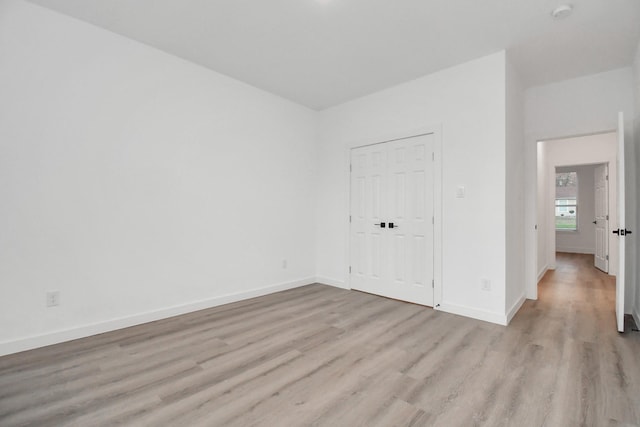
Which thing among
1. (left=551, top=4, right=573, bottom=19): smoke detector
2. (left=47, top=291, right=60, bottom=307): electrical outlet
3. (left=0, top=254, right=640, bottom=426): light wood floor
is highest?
(left=551, top=4, right=573, bottom=19): smoke detector

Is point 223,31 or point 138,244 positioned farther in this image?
point 138,244

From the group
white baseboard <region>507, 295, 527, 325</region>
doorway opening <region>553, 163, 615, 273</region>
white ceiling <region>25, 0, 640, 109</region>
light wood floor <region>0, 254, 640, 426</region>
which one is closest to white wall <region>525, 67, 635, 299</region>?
white ceiling <region>25, 0, 640, 109</region>

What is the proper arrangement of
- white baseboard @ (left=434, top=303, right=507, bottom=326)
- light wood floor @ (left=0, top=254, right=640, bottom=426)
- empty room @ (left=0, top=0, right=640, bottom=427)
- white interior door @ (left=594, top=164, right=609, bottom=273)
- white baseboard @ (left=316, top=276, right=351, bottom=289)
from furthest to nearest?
white interior door @ (left=594, top=164, right=609, bottom=273) → white baseboard @ (left=316, top=276, right=351, bottom=289) → white baseboard @ (left=434, top=303, right=507, bottom=326) → empty room @ (left=0, top=0, right=640, bottom=427) → light wood floor @ (left=0, top=254, right=640, bottom=426)

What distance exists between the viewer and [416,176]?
3.86 metres

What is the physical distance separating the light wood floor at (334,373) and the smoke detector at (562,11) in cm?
280

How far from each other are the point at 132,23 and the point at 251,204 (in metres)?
2.25

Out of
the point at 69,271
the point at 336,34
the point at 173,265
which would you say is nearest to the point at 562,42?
the point at 336,34

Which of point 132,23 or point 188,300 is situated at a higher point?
point 132,23

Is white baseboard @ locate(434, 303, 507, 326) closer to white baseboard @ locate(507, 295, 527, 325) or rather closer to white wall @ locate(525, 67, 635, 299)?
white baseboard @ locate(507, 295, 527, 325)

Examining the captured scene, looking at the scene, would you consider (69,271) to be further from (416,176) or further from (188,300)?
(416,176)

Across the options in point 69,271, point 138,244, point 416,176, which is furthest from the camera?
point 416,176

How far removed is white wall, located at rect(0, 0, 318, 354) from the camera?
2488mm

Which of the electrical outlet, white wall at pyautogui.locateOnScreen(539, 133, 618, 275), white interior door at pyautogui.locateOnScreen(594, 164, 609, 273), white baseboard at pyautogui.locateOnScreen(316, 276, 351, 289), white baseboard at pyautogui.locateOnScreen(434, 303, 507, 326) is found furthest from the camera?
white interior door at pyautogui.locateOnScreen(594, 164, 609, 273)

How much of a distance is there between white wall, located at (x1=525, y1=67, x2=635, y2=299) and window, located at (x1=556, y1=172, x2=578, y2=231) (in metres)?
6.83
